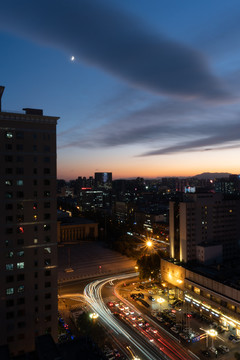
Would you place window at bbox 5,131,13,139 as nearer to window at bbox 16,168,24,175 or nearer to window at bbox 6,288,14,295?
window at bbox 16,168,24,175

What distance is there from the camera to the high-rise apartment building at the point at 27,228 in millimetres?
18922

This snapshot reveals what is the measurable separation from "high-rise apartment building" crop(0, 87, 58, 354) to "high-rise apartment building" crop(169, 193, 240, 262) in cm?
2199

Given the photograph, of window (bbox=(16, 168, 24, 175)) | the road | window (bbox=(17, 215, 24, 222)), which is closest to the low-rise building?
the road

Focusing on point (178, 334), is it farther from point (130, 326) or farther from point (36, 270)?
point (36, 270)

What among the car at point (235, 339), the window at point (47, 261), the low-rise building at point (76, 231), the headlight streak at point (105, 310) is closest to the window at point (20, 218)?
the window at point (47, 261)

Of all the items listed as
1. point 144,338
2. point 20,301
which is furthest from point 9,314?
point 144,338

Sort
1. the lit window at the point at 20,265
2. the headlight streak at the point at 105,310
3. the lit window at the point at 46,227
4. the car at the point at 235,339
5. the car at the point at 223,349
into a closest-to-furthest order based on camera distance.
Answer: the lit window at the point at 20,265 → the lit window at the point at 46,227 → the car at the point at 223,349 → the headlight streak at the point at 105,310 → the car at the point at 235,339

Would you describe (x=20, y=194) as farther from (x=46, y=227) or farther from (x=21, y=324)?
(x=21, y=324)

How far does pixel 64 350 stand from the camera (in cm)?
1266

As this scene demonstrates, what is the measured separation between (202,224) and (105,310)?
58.0 feet

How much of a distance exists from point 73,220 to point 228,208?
134 ft

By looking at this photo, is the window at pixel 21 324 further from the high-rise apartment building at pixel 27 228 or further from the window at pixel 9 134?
the window at pixel 9 134

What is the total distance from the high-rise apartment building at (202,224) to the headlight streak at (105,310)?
29.4 feet

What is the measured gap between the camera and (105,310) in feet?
96.0
